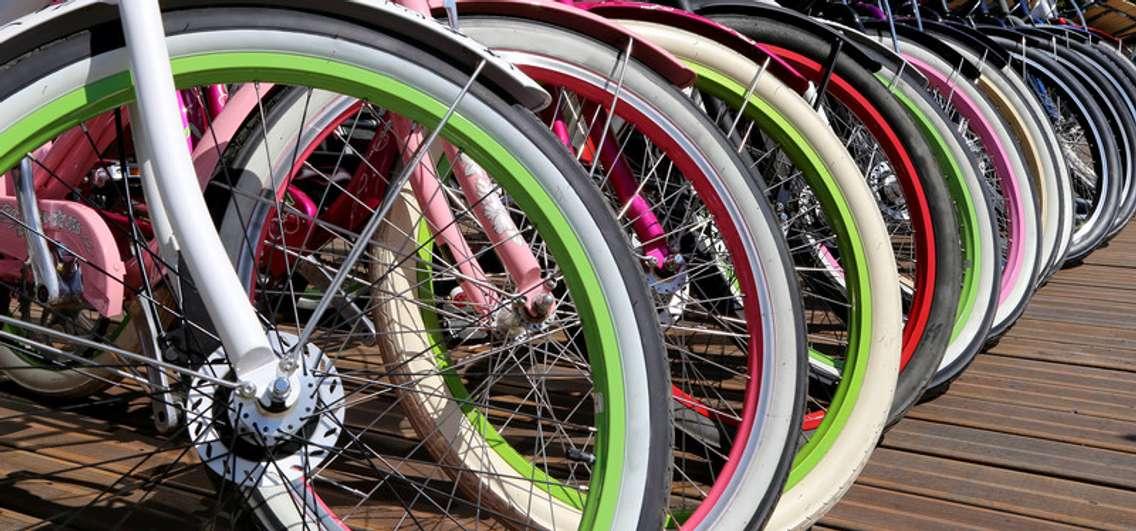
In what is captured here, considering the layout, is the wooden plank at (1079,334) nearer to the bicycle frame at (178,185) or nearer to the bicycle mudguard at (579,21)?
the bicycle mudguard at (579,21)

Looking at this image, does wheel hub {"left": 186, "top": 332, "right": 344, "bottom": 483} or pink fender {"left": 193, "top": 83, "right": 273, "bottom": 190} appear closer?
wheel hub {"left": 186, "top": 332, "right": 344, "bottom": 483}

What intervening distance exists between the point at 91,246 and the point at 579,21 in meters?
0.76

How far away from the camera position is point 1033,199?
340cm

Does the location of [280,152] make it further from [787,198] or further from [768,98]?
[787,198]

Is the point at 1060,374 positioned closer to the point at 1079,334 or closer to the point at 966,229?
the point at 1079,334

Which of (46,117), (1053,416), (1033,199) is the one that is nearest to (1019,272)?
(1033,199)

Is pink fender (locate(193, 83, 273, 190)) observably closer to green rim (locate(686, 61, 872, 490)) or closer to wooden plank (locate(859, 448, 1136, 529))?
green rim (locate(686, 61, 872, 490))

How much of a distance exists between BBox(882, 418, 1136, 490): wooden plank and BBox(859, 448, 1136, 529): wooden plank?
0.12 ft

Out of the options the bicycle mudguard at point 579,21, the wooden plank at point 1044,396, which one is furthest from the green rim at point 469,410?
the wooden plank at point 1044,396

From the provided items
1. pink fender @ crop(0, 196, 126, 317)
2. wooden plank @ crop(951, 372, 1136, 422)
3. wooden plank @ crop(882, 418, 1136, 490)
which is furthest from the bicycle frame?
wooden plank @ crop(951, 372, 1136, 422)

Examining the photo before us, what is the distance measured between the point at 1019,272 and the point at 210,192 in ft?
7.47

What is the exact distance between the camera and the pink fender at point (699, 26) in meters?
2.14

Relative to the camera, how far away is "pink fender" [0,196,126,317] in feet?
6.30

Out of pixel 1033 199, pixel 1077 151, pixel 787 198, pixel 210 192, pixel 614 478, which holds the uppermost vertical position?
pixel 1077 151
